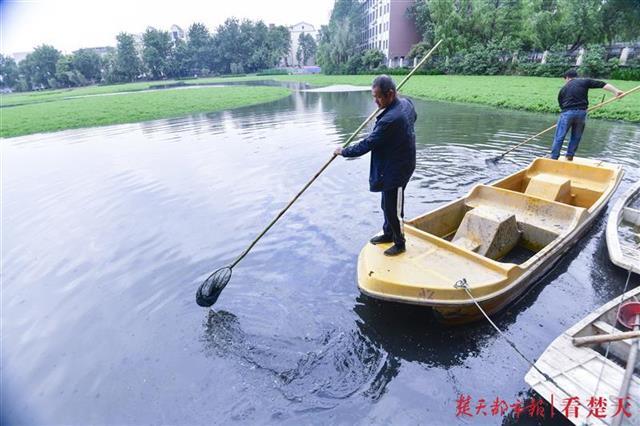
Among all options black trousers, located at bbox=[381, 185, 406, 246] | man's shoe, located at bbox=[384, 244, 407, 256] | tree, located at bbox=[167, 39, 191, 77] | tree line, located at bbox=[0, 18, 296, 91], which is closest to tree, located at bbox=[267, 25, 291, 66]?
tree line, located at bbox=[0, 18, 296, 91]

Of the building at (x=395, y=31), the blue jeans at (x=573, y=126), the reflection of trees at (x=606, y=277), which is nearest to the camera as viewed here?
the reflection of trees at (x=606, y=277)

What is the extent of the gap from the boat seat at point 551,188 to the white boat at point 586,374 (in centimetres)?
363

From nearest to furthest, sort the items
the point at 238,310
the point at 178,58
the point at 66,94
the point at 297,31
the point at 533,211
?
1. the point at 238,310
2. the point at 533,211
3. the point at 66,94
4. the point at 178,58
5. the point at 297,31

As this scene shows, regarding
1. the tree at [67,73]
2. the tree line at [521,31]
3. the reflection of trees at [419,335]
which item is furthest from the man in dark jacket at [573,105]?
the tree at [67,73]

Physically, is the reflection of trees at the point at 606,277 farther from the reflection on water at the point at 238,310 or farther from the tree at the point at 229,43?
the tree at the point at 229,43

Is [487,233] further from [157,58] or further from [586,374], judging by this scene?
[157,58]

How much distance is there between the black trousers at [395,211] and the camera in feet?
14.8

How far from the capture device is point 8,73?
A: 3322 inches

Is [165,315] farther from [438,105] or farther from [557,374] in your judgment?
[438,105]

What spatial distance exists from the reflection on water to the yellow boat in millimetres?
588

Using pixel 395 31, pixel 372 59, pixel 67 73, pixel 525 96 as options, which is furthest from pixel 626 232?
pixel 67 73

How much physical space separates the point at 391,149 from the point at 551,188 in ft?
13.9

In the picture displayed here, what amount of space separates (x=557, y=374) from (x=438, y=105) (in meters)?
22.2

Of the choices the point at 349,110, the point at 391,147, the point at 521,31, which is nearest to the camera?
the point at 391,147
